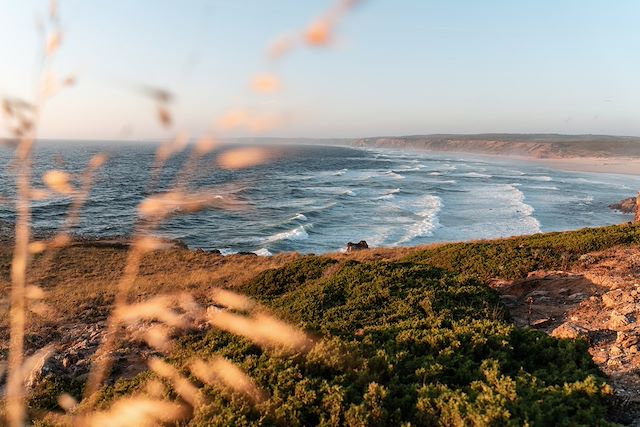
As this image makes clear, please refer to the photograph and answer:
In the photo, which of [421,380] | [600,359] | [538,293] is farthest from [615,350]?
[538,293]

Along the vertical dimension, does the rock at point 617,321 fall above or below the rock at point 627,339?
below

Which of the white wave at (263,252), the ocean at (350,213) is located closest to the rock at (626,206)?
the ocean at (350,213)

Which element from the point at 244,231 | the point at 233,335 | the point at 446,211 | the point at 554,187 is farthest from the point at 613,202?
the point at 233,335

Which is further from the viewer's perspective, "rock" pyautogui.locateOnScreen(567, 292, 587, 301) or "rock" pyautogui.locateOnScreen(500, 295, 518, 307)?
"rock" pyautogui.locateOnScreen(500, 295, 518, 307)

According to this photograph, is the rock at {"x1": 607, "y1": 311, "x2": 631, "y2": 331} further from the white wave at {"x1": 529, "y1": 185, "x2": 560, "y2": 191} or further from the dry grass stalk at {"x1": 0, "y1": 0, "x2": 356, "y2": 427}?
the white wave at {"x1": 529, "y1": 185, "x2": 560, "y2": 191}

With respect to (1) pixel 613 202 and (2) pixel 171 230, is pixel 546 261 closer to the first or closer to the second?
(2) pixel 171 230

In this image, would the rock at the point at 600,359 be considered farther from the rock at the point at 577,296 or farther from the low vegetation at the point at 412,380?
the rock at the point at 577,296


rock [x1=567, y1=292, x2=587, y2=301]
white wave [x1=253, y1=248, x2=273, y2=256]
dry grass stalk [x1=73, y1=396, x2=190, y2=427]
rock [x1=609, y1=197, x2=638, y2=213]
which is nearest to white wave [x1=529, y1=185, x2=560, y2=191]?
rock [x1=609, y1=197, x2=638, y2=213]
